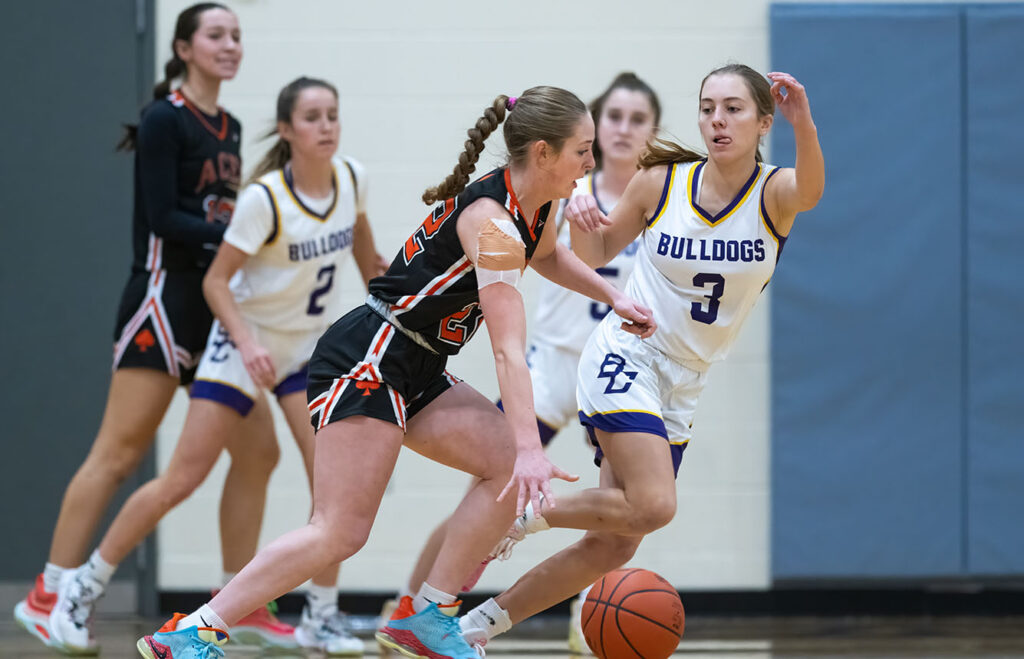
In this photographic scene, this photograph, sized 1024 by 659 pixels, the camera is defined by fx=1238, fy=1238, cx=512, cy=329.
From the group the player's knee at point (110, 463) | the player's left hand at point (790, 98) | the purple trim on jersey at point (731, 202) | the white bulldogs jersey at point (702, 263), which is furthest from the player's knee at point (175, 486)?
the player's left hand at point (790, 98)

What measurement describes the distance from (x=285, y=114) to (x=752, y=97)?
1754 millimetres

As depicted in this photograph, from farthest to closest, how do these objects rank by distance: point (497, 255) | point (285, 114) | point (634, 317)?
point (285, 114) → point (634, 317) → point (497, 255)

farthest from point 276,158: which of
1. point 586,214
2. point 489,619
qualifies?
point 489,619

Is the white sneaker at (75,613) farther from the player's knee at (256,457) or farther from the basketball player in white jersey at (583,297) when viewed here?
the basketball player in white jersey at (583,297)

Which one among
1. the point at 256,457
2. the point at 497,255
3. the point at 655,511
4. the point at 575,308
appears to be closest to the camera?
the point at 497,255

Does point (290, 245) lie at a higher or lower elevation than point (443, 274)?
higher

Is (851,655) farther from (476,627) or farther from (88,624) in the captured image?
(88,624)

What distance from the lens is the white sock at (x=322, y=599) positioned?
14.8 feet

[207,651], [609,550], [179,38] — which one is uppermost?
[179,38]

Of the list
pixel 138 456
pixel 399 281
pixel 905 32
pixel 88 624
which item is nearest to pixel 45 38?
pixel 138 456

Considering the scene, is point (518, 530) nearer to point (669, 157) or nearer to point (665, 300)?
point (665, 300)

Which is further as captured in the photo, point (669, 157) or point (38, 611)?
point (38, 611)

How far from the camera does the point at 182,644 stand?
3135 millimetres

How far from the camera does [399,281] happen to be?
10.9 ft
